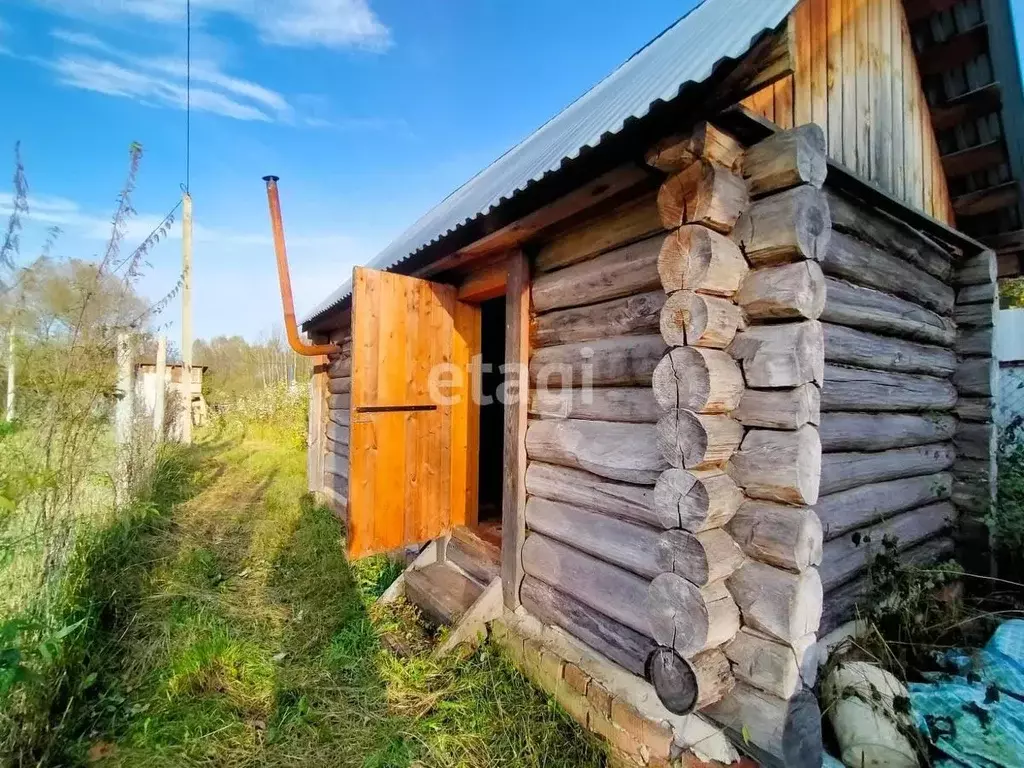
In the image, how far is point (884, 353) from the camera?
2.78m

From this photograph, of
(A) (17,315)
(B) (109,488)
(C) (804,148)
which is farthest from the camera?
(B) (109,488)

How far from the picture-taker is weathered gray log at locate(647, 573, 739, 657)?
181cm

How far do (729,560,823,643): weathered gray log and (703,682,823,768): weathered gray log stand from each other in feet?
0.91

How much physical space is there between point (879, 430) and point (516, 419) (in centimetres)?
223

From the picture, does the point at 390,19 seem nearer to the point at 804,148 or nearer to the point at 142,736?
the point at 804,148

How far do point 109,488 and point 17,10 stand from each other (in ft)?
14.2

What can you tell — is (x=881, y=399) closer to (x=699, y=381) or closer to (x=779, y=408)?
(x=779, y=408)

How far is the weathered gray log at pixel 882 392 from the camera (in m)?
2.43

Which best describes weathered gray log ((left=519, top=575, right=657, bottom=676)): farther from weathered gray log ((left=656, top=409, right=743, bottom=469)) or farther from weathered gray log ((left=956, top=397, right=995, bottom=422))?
weathered gray log ((left=956, top=397, right=995, bottom=422))

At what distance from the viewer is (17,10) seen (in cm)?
391

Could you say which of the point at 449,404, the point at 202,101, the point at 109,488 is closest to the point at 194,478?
the point at 109,488

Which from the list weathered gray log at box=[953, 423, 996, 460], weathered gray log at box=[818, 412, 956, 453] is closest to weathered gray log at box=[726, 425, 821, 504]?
weathered gray log at box=[818, 412, 956, 453]

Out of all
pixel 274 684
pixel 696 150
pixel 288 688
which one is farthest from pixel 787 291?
pixel 274 684

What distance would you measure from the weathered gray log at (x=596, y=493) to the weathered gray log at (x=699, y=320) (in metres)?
0.74
